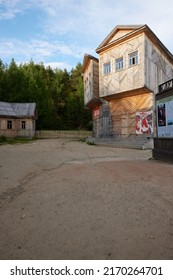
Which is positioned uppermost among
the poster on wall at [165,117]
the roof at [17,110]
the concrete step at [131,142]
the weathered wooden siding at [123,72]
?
the weathered wooden siding at [123,72]

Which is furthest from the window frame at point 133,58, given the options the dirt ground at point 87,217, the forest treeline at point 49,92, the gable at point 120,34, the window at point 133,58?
the forest treeline at point 49,92

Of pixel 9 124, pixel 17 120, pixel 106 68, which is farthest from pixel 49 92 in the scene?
pixel 106 68

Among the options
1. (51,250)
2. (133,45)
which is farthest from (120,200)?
(133,45)

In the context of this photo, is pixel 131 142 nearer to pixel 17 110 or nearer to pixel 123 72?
pixel 123 72

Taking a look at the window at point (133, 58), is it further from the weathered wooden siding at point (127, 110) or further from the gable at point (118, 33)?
the weathered wooden siding at point (127, 110)

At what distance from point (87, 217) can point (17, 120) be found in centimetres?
3089

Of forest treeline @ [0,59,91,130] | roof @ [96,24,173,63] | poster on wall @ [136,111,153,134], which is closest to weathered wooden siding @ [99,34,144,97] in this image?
roof @ [96,24,173,63]

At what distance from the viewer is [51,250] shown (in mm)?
2975

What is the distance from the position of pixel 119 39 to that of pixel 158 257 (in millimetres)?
20134

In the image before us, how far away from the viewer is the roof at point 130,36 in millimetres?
18359

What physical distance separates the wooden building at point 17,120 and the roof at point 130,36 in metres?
15.7

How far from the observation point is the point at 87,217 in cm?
400

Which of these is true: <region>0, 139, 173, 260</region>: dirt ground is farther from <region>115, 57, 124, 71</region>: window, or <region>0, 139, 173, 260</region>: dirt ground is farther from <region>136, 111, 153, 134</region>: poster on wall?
<region>115, 57, 124, 71</region>: window
